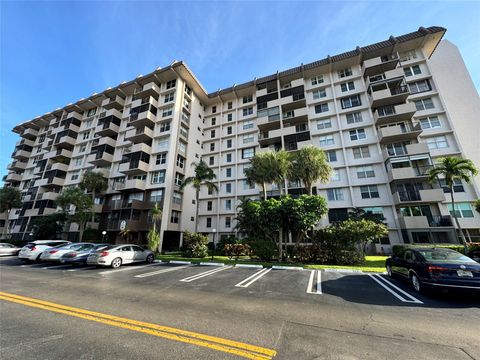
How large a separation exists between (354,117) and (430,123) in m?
9.08

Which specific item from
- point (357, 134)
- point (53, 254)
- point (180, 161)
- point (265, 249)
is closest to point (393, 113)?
point (357, 134)

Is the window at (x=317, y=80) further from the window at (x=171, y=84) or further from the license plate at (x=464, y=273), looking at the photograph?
the license plate at (x=464, y=273)

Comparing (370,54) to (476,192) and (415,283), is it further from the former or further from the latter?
(415,283)

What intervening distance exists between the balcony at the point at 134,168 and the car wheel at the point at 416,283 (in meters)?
31.9

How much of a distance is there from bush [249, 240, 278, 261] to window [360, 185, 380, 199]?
17.1 meters

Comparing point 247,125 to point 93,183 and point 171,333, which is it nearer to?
point 93,183

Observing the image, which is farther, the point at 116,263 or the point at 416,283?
the point at 116,263

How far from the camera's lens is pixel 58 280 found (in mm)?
9602

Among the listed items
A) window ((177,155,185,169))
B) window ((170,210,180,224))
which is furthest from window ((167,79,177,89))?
window ((170,210,180,224))

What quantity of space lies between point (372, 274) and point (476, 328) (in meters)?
7.33

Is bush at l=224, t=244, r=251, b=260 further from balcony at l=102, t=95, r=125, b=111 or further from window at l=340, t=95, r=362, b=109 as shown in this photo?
balcony at l=102, t=95, r=125, b=111

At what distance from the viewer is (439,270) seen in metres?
6.89

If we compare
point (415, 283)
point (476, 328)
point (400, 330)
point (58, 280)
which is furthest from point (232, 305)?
point (58, 280)

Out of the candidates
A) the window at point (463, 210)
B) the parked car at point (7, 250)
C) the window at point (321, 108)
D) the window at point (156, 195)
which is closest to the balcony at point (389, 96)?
the window at point (321, 108)
